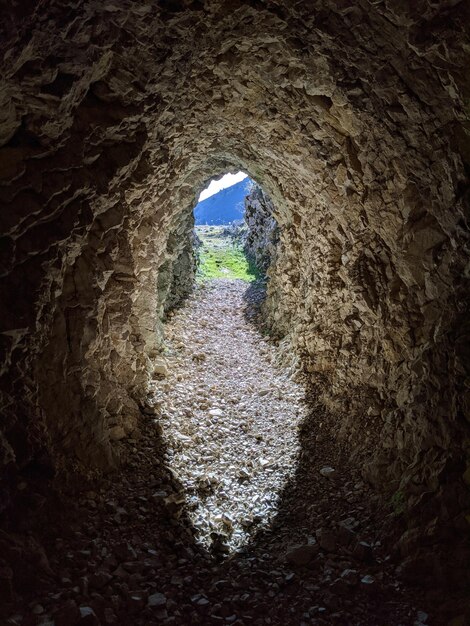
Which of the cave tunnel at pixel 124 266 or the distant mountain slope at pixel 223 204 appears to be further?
the distant mountain slope at pixel 223 204

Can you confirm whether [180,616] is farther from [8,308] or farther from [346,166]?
[346,166]

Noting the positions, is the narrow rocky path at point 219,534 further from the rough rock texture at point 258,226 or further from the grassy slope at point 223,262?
the grassy slope at point 223,262

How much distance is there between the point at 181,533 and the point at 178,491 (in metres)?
0.97

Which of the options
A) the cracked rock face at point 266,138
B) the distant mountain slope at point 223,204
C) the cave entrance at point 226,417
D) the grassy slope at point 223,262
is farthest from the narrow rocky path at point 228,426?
the distant mountain slope at point 223,204

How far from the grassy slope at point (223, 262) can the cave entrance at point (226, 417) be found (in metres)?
4.78

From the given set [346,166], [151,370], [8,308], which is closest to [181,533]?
[8,308]

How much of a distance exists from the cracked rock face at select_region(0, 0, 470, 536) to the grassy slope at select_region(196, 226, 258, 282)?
15193 millimetres

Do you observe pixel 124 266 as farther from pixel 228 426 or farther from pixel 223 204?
pixel 223 204

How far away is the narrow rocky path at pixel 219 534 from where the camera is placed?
4.73 metres

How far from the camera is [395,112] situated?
4.92 meters

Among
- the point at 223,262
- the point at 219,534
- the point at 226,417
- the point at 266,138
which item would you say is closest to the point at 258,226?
the point at 223,262

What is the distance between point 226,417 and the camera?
398 inches

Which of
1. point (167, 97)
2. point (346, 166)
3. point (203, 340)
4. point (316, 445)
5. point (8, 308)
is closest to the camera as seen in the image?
point (8, 308)

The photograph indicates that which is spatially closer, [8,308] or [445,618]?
[445,618]
